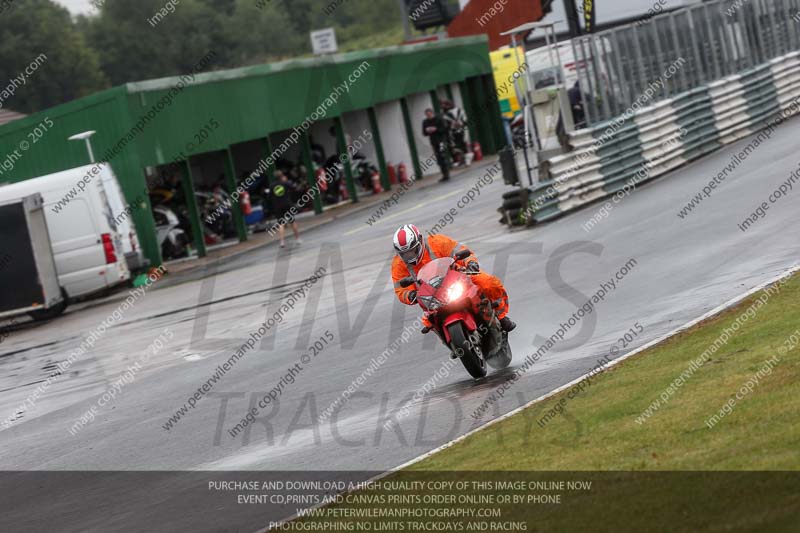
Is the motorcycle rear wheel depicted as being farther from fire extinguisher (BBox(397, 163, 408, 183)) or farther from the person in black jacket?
fire extinguisher (BBox(397, 163, 408, 183))

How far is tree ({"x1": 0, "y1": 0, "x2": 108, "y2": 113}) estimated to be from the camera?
86875 millimetres

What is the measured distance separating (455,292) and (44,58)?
259 ft

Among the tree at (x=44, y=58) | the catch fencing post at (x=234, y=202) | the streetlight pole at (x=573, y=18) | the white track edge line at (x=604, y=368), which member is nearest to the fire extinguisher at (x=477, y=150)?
the catch fencing post at (x=234, y=202)

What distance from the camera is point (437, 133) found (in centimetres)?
3722

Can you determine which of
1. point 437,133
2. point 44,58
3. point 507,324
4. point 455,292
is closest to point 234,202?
point 437,133

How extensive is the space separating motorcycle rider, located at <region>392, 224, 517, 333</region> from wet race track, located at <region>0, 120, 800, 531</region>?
0.77 metres

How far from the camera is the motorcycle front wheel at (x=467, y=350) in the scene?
11.6 m

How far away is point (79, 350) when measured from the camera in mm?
20281

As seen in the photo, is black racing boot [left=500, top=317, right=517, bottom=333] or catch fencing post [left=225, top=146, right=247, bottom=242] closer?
black racing boot [left=500, top=317, right=517, bottom=333]

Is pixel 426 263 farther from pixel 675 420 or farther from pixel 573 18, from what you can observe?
pixel 573 18

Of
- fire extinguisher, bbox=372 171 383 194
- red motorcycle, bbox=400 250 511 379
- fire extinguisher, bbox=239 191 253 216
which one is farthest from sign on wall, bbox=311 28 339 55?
red motorcycle, bbox=400 250 511 379

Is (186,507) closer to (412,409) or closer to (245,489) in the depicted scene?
(245,489)

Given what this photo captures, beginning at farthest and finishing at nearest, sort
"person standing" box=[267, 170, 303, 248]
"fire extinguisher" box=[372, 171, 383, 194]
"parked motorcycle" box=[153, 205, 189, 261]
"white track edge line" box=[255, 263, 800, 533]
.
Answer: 1. "fire extinguisher" box=[372, 171, 383, 194]
2. "parked motorcycle" box=[153, 205, 189, 261]
3. "person standing" box=[267, 170, 303, 248]
4. "white track edge line" box=[255, 263, 800, 533]

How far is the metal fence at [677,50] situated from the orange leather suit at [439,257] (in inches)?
551
